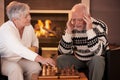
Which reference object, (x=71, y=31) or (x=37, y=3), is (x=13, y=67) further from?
(x=37, y=3)

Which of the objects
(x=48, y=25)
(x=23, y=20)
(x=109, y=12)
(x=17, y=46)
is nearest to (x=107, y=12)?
(x=109, y=12)

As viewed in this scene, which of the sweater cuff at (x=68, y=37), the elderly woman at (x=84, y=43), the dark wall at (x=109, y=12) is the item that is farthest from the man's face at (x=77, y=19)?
the dark wall at (x=109, y=12)

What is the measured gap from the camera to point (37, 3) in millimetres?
4469

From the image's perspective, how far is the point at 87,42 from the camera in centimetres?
279

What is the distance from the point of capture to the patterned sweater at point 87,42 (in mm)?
2678

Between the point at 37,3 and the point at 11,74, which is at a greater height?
the point at 37,3

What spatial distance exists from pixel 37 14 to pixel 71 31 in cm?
176

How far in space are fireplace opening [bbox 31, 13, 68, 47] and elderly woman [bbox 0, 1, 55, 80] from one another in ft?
5.73

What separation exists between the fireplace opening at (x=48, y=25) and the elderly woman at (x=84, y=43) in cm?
160

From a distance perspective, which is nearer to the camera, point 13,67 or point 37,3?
point 13,67

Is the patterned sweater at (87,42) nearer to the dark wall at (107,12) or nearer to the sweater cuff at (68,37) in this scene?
the sweater cuff at (68,37)

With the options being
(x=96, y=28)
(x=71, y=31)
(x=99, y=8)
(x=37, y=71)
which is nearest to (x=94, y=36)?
(x=96, y=28)

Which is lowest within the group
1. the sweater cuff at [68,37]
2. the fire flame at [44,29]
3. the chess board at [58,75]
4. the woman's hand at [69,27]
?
the chess board at [58,75]

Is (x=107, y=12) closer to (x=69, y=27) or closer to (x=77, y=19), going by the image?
(x=69, y=27)
